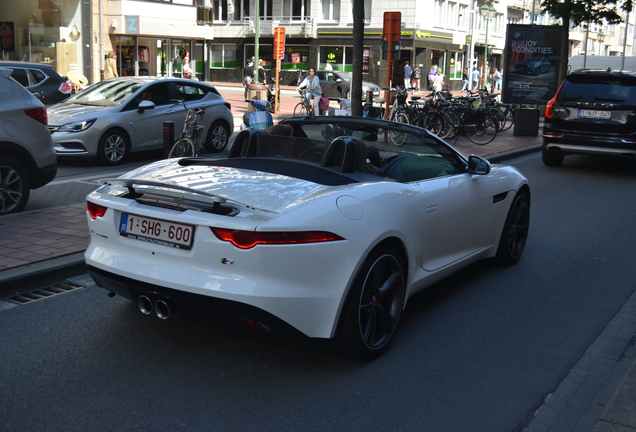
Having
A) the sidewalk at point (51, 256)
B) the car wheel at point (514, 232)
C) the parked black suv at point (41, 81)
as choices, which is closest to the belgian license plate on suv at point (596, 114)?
the car wheel at point (514, 232)

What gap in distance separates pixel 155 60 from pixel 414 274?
4241cm

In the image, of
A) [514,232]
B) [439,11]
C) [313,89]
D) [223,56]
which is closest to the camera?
[514,232]

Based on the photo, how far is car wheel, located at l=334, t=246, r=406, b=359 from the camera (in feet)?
13.2

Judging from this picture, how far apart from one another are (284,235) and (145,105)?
10.00 meters

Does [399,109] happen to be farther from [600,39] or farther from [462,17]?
[600,39]

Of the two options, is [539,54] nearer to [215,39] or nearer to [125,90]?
[125,90]

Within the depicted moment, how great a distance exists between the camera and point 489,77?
205 feet

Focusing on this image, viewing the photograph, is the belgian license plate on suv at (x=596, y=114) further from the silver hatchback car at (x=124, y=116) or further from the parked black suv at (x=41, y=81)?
the parked black suv at (x=41, y=81)

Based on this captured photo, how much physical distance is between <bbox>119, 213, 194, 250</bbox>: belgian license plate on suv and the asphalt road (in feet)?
2.40

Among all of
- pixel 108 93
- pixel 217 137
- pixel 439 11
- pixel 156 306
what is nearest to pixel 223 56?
pixel 439 11

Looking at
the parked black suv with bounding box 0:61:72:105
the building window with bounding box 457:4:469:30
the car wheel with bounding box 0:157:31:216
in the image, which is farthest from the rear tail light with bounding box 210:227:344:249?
the building window with bounding box 457:4:469:30

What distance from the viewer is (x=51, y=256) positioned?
6062 mm

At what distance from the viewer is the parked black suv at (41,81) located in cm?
1616

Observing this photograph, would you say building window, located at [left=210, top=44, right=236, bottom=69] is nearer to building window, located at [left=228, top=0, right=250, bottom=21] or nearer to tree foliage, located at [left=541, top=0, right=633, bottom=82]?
building window, located at [left=228, top=0, right=250, bottom=21]
